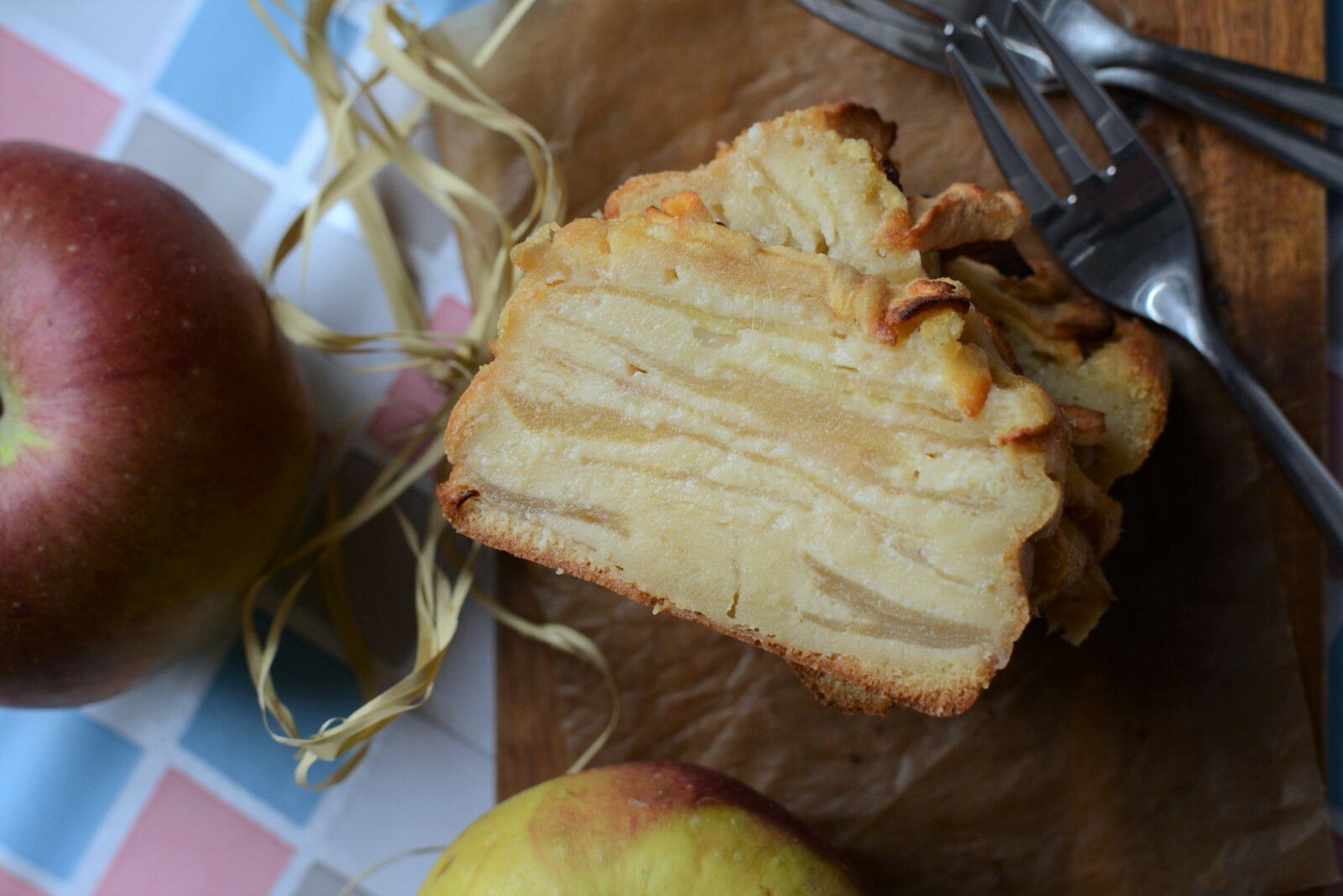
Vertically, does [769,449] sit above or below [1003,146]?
below

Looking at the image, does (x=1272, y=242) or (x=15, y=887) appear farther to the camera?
(x=15, y=887)

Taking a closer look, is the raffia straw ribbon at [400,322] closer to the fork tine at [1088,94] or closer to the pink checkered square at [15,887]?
the pink checkered square at [15,887]

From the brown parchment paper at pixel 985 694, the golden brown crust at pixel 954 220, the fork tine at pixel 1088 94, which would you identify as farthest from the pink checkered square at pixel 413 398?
the fork tine at pixel 1088 94

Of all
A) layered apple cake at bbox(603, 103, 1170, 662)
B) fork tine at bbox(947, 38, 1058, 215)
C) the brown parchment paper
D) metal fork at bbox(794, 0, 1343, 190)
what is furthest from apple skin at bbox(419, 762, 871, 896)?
metal fork at bbox(794, 0, 1343, 190)

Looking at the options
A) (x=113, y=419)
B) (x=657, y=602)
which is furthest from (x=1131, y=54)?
(x=113, y=419)

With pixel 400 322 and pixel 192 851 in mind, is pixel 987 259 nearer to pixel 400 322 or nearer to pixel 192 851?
pixel 400 322

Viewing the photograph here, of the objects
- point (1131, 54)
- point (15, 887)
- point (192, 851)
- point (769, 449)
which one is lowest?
point (15, 887)
